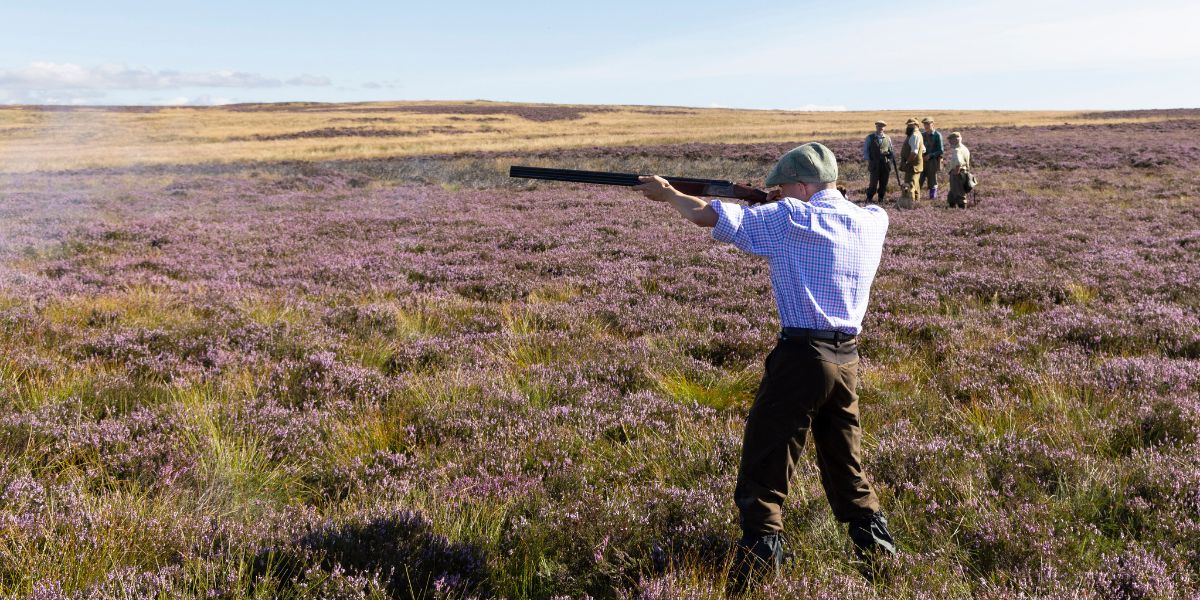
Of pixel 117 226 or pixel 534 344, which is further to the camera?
pixel 117 226

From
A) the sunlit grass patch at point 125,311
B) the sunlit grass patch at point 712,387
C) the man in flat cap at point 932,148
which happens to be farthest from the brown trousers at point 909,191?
the sunlit grass patch at point 125,311

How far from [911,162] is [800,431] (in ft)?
58.4

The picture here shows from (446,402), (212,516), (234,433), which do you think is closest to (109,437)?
(234,433)

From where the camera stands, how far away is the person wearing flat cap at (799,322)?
2.76 metres

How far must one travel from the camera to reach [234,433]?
4270mm

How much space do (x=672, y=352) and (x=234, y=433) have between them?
12.1ft

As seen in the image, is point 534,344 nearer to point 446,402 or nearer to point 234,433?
point 446,402

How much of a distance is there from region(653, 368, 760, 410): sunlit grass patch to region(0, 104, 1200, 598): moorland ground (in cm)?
3

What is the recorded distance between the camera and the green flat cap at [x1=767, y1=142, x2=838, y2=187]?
2.83m

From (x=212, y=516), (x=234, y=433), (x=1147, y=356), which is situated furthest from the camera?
(x=1147, y=356)

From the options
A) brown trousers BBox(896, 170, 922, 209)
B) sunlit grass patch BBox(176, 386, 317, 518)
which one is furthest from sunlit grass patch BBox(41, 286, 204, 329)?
brown trousers BBox(896, 170, 922, 209)

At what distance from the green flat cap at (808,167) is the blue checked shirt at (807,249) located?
12cm

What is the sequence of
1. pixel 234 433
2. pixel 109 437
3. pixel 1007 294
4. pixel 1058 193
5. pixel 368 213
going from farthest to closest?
pixel 1058 193 < pixel 368 213 < pixel 1007 294 < pixel 234 433 < pixel 109 437

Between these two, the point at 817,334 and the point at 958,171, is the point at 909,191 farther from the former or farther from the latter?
the point at 817,334
